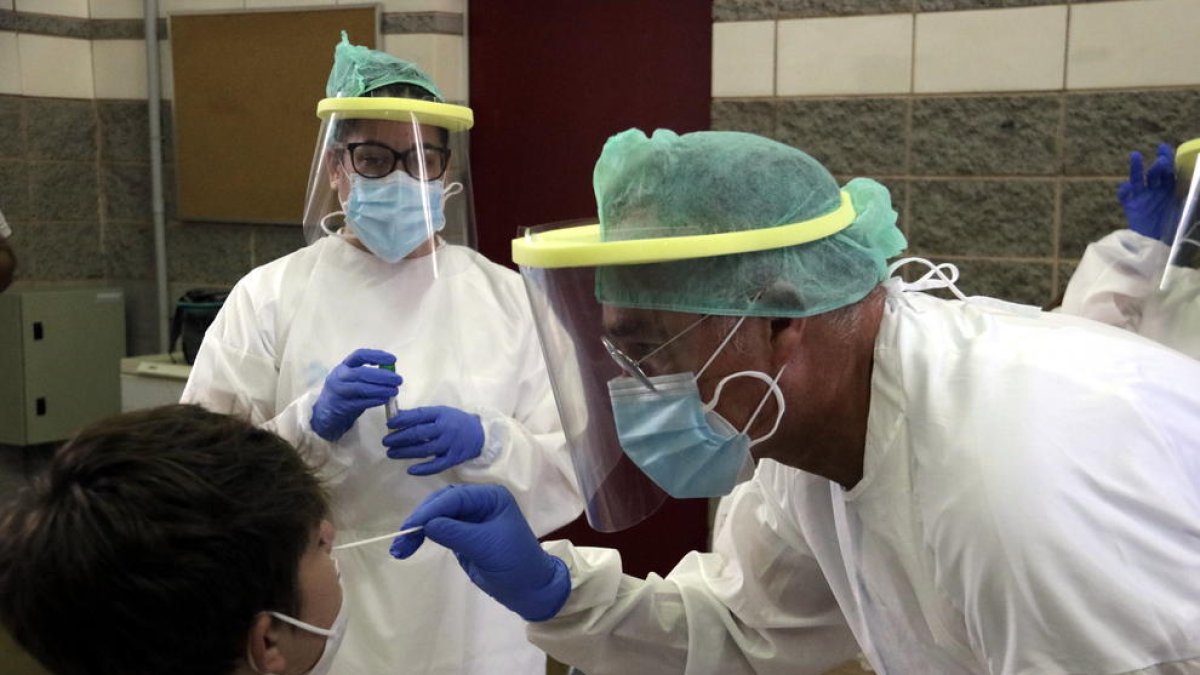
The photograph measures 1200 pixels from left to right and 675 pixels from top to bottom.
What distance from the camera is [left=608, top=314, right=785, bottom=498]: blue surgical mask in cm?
126

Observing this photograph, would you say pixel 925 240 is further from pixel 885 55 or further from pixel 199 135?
pixel 199 135

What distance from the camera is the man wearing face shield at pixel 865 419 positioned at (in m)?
1.05

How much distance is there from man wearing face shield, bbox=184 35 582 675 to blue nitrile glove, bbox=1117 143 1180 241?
1.29 metres

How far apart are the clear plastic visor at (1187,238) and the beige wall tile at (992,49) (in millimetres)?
675

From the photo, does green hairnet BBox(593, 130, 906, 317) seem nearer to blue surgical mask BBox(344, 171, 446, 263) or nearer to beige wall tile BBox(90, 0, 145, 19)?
blue surgical mask BBox(344, 171, 446, 263)

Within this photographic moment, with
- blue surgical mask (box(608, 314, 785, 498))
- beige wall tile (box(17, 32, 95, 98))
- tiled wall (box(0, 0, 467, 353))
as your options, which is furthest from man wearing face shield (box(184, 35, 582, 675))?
beige wall tile (box(17, 32, 95, 98))

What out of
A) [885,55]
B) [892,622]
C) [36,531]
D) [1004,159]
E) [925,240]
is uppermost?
[885,55]

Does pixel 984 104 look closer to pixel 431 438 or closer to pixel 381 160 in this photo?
pixel 381 160

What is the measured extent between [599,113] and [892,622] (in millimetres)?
2259

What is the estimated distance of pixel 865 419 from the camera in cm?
128

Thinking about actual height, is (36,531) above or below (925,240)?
below

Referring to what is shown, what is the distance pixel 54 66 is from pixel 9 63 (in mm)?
144

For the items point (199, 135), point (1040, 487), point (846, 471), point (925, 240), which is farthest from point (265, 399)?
point (199, 135)

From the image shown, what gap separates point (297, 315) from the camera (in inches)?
83.0
